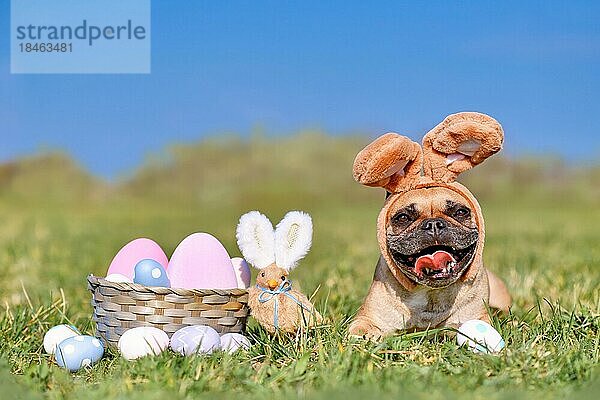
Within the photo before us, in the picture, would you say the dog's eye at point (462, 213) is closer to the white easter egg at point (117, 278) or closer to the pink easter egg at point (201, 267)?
the pink easter egg at point (201, 267)

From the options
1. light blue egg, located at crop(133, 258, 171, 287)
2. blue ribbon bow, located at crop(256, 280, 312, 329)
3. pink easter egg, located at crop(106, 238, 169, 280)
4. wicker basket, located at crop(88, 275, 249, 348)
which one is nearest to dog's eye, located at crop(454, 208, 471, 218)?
blue ribbon bow, located at crop(256, 280, 312, 329)

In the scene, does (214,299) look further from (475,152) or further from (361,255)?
(361,255)

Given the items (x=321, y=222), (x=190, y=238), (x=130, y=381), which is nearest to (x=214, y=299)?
(x=190, y=238)

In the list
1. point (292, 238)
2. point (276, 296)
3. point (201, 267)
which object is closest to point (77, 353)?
point (201, 267)

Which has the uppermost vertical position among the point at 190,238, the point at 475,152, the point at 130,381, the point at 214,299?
the point at 475,152

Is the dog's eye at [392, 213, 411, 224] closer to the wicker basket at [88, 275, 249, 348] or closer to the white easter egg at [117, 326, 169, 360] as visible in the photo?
the wicker basket at [88, 275, 249, 348]

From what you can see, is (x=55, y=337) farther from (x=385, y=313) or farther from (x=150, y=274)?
(x=385, y=313)
